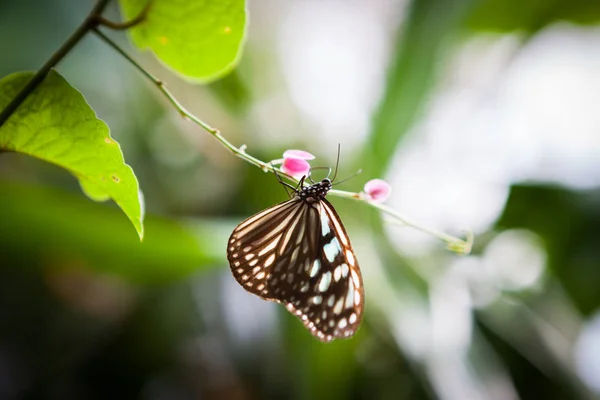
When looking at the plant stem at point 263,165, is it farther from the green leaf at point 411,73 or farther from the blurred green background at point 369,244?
the green leaf at point 411,73

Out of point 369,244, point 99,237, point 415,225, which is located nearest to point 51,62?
point 415,225

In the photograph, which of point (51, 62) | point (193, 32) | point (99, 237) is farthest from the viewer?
point (99, 237)

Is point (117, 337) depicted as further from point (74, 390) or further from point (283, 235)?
point (283, 235)

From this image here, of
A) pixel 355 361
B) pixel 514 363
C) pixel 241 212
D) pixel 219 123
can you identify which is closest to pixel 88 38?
pixel 219 123

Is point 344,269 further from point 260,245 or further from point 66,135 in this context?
point 66,135

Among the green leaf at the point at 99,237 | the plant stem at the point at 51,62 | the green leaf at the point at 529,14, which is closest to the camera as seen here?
the plant stem at the point at 51,62

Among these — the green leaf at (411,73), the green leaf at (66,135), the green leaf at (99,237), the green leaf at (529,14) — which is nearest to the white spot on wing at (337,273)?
the green leaf at (66,135)
